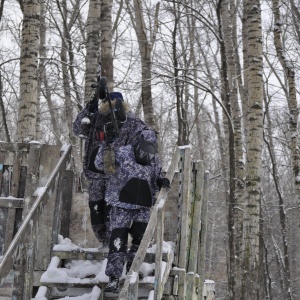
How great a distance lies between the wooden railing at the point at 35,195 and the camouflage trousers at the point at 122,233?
60 cm

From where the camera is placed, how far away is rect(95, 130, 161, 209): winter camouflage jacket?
15.0 feet

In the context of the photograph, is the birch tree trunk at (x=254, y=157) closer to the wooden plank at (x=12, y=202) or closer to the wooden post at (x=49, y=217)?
the wooden post at (x=49, y=217)

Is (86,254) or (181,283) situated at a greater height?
(86,254)

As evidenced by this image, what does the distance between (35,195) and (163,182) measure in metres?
1.05

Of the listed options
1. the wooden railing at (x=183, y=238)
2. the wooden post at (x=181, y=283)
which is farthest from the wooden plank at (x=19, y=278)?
the wooden post at (x=181, y=283)

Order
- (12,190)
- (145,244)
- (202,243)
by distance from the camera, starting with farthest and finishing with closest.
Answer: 1. (202,243)
2. (12,190)
3. (145,244)

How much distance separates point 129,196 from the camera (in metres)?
4.58

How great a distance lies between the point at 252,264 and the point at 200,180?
2.99 m

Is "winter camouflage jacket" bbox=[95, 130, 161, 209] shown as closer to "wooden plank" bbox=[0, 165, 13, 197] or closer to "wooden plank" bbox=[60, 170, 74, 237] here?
"wooden plank" bbox=[60, 170, 74, 237]

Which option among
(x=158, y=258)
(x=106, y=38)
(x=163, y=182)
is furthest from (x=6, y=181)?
(x=106, y=38)

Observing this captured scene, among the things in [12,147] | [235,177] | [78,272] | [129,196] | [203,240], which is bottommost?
[78,272]

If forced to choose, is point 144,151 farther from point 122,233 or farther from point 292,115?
point 292,115

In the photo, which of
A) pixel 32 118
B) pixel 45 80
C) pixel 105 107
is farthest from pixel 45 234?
pixel 45 80

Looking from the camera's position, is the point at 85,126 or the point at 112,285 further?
the point at 85,126
